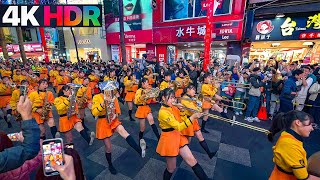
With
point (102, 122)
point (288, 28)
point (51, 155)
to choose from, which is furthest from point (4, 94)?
point (288, 28)

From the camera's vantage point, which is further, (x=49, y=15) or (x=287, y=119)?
(x=49, y=15)

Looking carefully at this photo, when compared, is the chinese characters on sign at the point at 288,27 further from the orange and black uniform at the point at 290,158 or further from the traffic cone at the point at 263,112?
the orange and black uniform at the point at 290,158

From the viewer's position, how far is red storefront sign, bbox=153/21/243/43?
39.0 feet

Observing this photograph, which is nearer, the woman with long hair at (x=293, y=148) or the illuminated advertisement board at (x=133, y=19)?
the woman with long hair at (x=293, y=148)

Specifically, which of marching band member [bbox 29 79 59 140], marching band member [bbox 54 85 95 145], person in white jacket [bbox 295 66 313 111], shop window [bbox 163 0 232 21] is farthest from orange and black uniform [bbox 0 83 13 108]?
shop window [bbox 163 0 232 21]

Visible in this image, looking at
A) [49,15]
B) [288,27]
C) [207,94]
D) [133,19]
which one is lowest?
[207,94]

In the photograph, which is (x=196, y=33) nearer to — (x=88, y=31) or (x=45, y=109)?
(x=45, y=109)

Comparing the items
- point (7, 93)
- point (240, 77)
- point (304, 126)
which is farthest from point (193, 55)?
point (304, 126)

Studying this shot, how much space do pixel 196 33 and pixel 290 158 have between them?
13.0 m

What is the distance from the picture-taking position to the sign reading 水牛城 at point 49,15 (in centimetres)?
716

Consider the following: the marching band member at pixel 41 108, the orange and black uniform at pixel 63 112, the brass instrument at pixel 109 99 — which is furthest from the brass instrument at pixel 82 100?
the brass instrument at pixel 109 99

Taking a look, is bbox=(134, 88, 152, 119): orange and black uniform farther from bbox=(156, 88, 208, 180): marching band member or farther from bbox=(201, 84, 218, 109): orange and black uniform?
bbox=(201, 84, 218, 109): orange and black uniform

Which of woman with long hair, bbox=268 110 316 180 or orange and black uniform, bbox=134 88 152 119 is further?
orange and black uniform, bbox=134 88 152 119

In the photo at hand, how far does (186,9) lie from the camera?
14422mm
